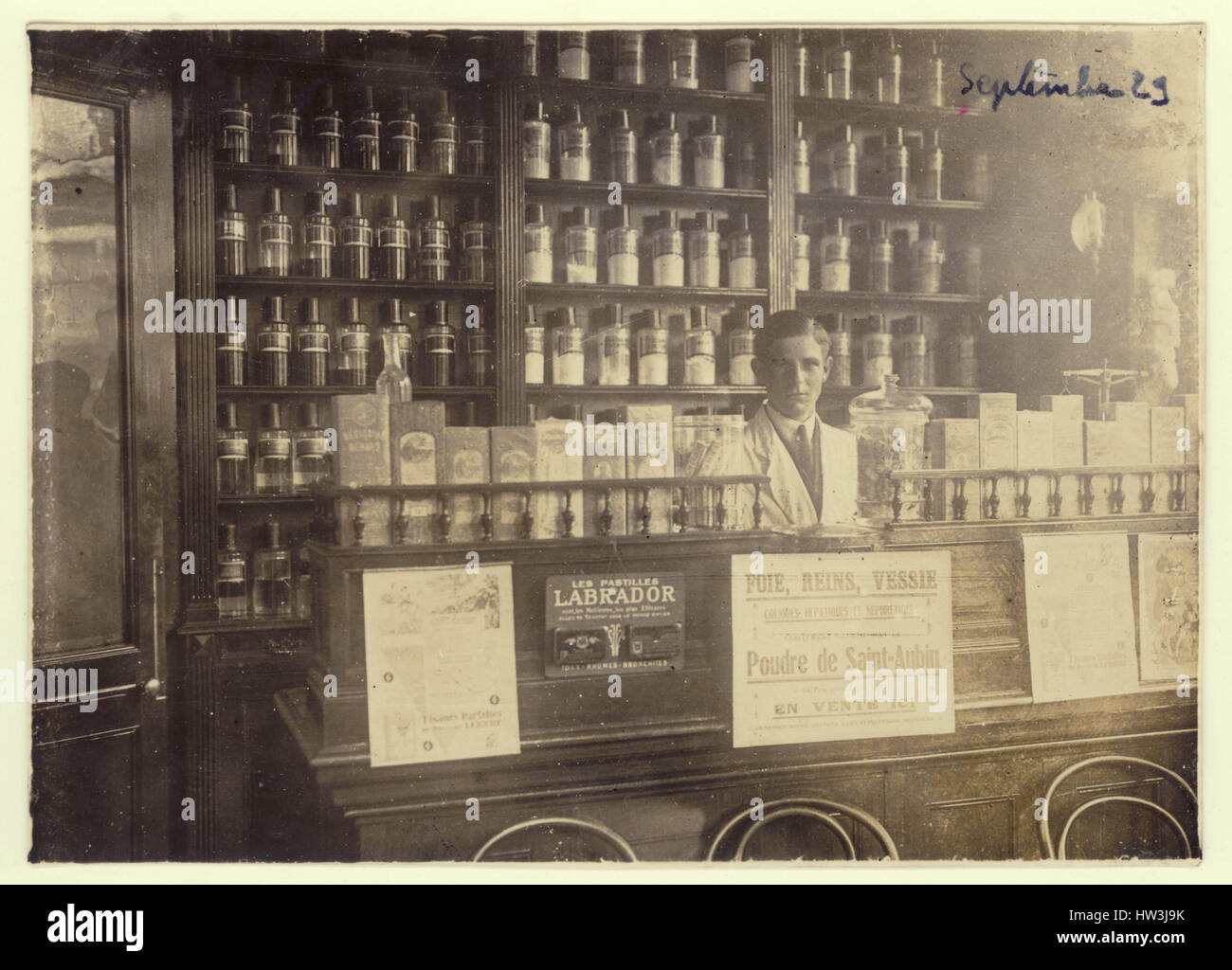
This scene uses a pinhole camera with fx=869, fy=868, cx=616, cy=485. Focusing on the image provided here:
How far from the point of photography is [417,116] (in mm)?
2125

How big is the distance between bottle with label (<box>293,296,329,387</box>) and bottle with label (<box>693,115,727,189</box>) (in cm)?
100

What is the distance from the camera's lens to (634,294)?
2195 mm

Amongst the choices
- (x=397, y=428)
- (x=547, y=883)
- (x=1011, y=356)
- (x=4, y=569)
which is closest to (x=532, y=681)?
(x=547, y=883)

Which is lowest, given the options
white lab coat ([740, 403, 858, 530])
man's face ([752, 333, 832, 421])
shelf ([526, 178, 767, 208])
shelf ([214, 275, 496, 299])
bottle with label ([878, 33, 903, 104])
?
white lab coat ([740, 403, 858, 530])

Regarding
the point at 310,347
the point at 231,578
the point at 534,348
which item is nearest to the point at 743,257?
the point at 534,348

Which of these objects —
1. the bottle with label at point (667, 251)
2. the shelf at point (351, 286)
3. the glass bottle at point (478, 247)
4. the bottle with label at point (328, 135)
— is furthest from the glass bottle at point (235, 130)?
the bottle with label at point (667, 251)

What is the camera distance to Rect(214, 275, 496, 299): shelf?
6.70 feet

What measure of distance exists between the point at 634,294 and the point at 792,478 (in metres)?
0.61

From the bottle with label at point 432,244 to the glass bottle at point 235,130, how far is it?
0.42 m

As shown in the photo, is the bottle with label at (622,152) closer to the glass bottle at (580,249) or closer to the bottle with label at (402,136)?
the glass bottle at (580,249)

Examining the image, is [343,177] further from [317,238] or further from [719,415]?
[719,415]

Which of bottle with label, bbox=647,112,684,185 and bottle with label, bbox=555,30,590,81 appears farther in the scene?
bottle with label, bbox=647,112,684,185

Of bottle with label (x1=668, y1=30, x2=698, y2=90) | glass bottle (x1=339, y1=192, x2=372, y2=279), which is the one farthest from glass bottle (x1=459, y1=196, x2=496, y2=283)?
bottle with label (x1=668, y1=30, x2=698, y2=90)

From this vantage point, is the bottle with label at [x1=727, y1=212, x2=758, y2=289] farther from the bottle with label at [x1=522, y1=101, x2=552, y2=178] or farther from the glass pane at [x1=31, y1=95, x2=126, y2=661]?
the glass pane at [x1=31, y1=95, x2=126, y2=661]
